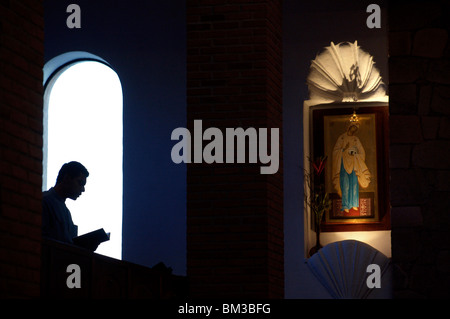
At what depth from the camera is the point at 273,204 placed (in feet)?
21.6

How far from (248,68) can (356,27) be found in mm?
3980

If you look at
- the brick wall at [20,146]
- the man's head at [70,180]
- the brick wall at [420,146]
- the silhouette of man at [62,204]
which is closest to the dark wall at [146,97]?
the brick wall at [420,146]

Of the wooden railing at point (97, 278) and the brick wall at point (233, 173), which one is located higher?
the brick wall at point (233, 173)

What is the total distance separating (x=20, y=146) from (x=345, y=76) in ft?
20.4

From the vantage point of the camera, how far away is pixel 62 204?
7.22 m

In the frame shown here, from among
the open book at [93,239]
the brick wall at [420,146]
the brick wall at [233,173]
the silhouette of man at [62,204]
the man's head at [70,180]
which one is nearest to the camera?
the brick wall at [233,173]

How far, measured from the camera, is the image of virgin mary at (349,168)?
10211 mm

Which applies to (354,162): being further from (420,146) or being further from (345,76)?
(420,146)

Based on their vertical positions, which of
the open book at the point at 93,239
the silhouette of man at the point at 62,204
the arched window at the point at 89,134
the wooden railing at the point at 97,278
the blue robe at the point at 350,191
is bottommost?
the wooden railing at the point at 97,278

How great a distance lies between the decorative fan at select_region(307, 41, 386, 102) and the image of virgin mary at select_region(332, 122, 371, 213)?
15.1 inches

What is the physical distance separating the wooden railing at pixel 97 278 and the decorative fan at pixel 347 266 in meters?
2.63

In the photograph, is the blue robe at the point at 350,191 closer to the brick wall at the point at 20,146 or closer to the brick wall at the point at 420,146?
the brick wall at the point at 420,146

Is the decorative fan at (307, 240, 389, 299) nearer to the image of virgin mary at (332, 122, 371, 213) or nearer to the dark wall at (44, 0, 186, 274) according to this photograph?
the image of virgin mary at (332, 122, 371, 213)
